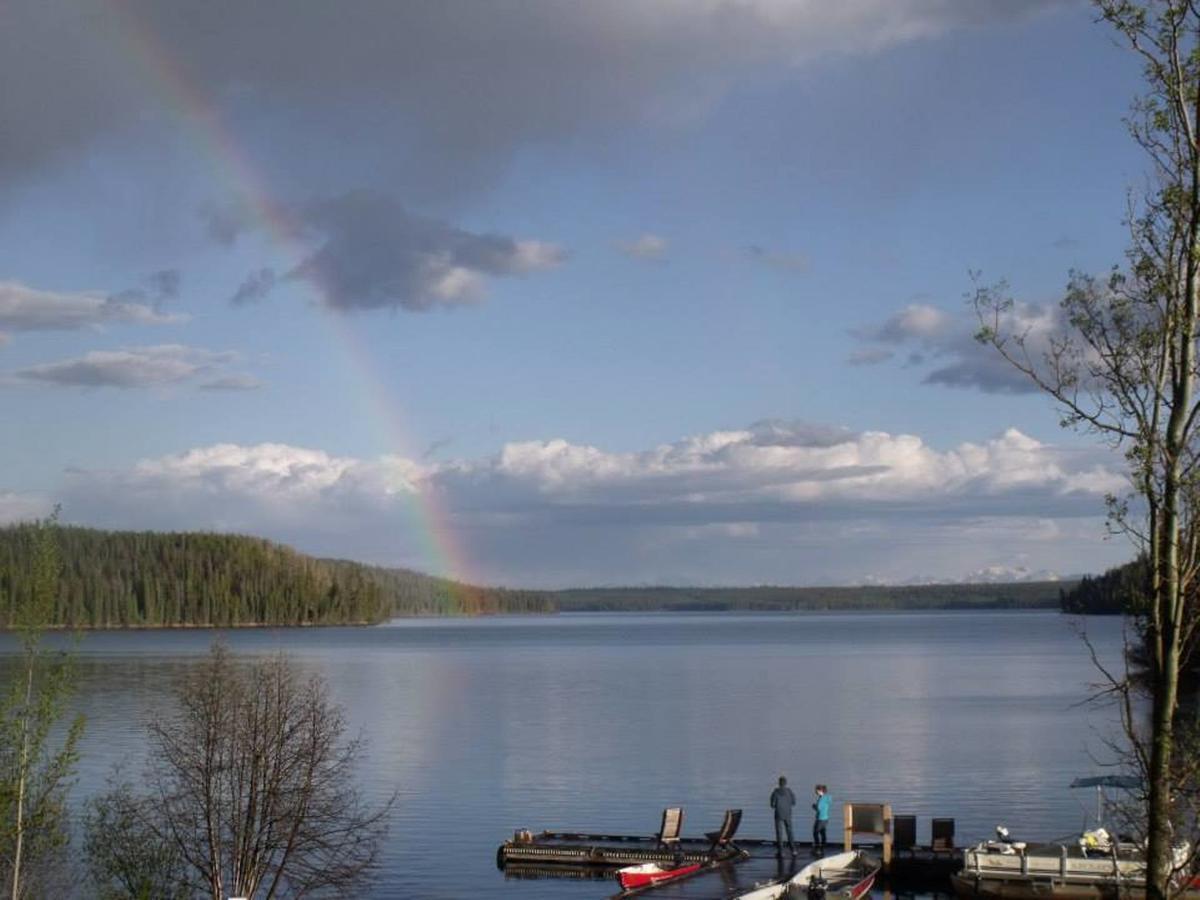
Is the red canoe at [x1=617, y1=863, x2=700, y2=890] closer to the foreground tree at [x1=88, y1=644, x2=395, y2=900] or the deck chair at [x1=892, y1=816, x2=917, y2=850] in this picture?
the deck chair at [x1=892, y1=816, x2=917, y2=850]

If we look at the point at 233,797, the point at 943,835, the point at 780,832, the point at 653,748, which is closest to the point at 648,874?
the point at 780,832

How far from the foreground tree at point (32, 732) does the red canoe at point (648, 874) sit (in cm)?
1458

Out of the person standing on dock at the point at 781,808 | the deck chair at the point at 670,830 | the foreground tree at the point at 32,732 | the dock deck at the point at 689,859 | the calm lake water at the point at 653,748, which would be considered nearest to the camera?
the foreground tree at the point at 32,732

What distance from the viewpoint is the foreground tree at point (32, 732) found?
81.5ft

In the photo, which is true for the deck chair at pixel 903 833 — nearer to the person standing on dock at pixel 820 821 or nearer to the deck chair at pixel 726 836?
the person standing on dock at pixel 820 821

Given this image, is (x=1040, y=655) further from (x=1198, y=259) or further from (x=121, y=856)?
(x=1198, y=259)

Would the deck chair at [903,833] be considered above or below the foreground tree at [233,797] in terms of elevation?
below

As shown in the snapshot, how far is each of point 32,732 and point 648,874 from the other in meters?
17.6

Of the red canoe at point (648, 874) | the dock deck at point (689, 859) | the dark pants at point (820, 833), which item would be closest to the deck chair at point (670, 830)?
the dock deck at point (689, 859)

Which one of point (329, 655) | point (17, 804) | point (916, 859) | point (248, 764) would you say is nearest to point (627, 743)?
point (916, 859)

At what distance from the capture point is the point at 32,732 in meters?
25.5

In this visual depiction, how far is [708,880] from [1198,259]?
29.1 metres

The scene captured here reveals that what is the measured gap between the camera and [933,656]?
618ft

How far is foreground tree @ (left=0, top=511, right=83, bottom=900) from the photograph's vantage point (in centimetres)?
2483
